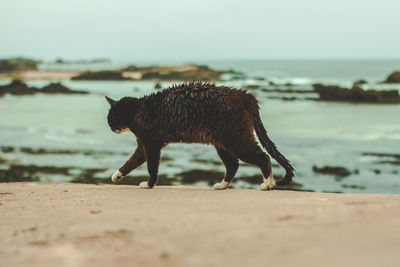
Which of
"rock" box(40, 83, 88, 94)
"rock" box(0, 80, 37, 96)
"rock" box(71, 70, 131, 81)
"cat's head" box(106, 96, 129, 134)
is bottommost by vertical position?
"rock" box(0, 80, 37, 96)

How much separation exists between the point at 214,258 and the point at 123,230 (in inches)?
39.2

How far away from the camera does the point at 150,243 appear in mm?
2885

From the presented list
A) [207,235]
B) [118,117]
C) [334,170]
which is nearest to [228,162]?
[118,117]

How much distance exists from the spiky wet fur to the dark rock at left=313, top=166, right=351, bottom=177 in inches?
190

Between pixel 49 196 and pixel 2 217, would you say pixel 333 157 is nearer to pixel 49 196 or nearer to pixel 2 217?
pixel 49 196

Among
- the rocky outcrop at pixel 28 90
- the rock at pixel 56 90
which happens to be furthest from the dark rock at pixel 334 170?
the rock at pixel 56 90

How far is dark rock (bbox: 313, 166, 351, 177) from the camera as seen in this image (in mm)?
10267

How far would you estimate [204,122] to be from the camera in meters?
5.73

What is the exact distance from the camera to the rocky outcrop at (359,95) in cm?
2797

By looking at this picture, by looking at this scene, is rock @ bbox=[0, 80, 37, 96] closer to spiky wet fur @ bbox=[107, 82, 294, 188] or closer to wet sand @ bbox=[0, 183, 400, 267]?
spiky wet fur @ bbox=[107, 82, 294, 188]

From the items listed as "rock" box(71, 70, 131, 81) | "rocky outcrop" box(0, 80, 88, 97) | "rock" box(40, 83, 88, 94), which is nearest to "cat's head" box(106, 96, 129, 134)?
"rocky outcrop" box(0, 80, 88, 97)

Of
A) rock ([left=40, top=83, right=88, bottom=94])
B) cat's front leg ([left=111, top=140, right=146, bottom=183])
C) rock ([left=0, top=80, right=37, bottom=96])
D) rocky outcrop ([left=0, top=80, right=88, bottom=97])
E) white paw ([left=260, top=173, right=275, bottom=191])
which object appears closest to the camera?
white paw ([left=260, top=173, right=275, bottom=191])

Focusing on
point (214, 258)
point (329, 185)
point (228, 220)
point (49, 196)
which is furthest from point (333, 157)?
point (214, 258)

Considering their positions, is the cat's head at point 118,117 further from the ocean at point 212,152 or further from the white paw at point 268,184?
the ocean at point 212,152
